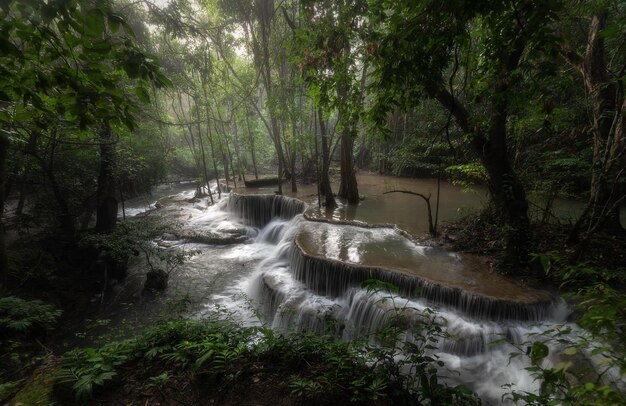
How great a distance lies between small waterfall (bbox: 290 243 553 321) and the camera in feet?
17.4

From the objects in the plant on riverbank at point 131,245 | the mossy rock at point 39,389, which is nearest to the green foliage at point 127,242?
the plant on riverbank at point 131,245

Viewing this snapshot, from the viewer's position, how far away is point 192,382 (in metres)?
3.02

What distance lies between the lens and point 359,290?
21.7 feet

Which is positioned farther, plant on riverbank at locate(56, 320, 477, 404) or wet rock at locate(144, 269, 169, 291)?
wet rock at locate(144, 269, 169, 291)

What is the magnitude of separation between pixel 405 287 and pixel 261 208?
959 cm

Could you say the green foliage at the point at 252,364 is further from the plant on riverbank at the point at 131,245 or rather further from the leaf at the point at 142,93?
the plant on riverbank at the point at 131,245

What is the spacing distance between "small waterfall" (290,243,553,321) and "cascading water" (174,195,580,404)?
0.06ft

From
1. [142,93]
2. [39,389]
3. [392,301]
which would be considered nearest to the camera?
[142,93]

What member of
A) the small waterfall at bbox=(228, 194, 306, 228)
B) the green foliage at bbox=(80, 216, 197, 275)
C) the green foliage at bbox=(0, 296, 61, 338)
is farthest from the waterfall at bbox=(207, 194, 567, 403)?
the green foliage at bbox=(0, 296, 61, 338)

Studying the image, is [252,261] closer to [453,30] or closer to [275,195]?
[275,195]

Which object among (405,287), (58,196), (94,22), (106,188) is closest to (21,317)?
(94,22)

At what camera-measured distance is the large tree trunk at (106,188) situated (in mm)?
9172

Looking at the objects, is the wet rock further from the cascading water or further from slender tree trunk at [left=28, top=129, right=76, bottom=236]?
slender tree trunk at [left=28, top=129, right=76, bottom=236]

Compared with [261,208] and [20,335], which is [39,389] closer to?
[20,335]
